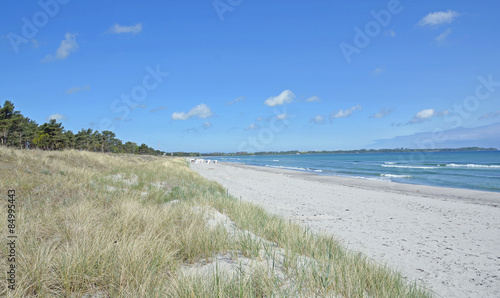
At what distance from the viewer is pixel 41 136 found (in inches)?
2024

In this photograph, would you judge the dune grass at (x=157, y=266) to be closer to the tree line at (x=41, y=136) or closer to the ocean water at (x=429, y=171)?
the ocean water at (x=429, y=171)

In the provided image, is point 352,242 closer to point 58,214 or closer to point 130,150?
point 58,214

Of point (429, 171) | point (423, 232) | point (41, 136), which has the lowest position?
point (423, 232)

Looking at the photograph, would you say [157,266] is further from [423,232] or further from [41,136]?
[41,136]

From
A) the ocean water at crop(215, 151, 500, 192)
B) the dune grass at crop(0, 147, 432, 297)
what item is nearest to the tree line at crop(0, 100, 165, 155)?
the dune grass at crop(0, 147, 432, 297)

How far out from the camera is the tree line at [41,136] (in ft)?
135

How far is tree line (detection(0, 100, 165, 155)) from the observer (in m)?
41.3

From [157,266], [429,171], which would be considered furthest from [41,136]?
[429,171]

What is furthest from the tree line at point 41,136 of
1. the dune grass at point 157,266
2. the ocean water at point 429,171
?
the ocean water at point 429,171

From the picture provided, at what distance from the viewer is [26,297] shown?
7.34ft

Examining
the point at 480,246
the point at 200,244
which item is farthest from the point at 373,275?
the point at 480,246

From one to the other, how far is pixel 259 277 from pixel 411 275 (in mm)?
4084

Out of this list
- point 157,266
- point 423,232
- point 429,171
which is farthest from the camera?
point 429,171

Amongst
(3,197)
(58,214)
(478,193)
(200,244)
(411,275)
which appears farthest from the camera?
(478,193)
